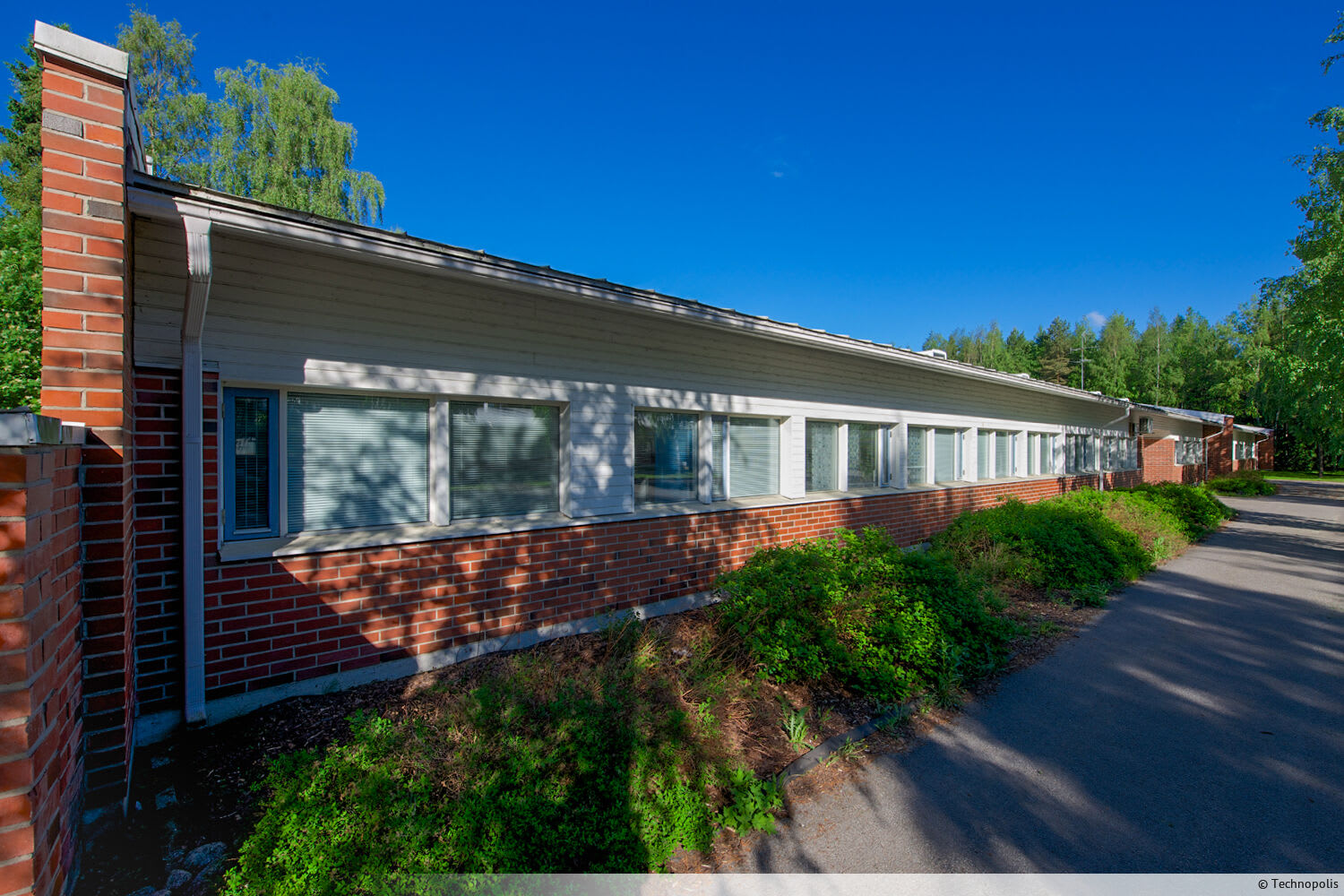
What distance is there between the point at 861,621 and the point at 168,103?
2361cm

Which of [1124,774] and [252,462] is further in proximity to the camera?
[252,462]

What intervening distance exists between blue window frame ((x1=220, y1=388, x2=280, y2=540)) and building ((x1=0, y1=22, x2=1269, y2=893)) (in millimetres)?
16

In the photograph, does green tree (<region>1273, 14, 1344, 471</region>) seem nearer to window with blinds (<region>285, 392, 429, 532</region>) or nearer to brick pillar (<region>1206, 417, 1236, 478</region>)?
window with blinds (<region>285, 392, 429, 532</region>)

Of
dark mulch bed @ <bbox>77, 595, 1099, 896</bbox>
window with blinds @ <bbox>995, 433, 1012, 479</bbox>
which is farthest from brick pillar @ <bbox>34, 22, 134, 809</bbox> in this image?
window with blinds @ <bbox>995, 433, 1012, 479</bbox>

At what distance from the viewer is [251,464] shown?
4.23 m

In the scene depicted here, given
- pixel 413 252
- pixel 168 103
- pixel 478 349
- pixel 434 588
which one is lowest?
pixel 434 588

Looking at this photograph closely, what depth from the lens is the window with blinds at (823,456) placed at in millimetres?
8617

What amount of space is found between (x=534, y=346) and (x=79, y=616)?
139 inches

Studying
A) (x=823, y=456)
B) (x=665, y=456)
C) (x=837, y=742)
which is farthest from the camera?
(x=823, y=456)

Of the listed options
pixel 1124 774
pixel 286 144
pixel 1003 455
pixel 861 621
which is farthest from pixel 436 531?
pixel 286 144

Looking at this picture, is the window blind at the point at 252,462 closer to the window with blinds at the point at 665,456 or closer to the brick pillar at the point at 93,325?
the brick pillar at the point at 93,325

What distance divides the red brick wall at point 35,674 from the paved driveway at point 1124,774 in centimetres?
261

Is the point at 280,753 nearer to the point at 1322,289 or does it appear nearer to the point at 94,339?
the point at 94,339

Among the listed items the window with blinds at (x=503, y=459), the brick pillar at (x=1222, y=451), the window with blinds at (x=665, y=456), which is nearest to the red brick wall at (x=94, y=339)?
the window with blinds at (x=503, y=459)
